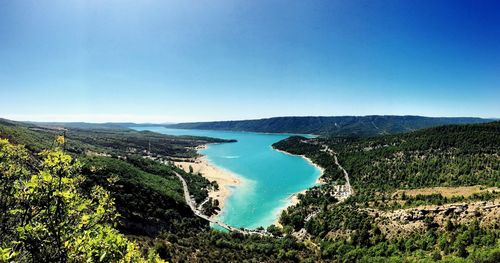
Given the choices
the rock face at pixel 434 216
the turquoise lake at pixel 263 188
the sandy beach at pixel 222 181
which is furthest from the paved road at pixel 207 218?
the rock face at pixel 434 216

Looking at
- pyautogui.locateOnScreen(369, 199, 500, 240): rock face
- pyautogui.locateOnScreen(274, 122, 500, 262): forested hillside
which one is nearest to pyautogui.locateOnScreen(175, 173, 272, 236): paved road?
pyautogui.locateOnScreen(274, 122, 500, 262): forested hillside

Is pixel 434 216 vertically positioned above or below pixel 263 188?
above

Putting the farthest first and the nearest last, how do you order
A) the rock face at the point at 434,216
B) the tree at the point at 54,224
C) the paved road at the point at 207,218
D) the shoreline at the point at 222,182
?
the shoreline at the point at 222,182, the paved road at the point at 207,218, the rock face at the point at 434,216, the tree at the point at 54,224

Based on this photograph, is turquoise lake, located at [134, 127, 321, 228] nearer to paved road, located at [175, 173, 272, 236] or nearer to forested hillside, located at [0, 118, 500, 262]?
paved road, located at [175, 173, 272, 236]

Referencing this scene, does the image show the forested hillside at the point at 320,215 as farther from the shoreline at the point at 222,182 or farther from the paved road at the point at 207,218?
the shoreline at the point at 222,182

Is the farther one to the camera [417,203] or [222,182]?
[222,182]

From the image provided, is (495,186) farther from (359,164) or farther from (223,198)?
(223,198)

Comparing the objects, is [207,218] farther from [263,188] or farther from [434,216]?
[434,216]

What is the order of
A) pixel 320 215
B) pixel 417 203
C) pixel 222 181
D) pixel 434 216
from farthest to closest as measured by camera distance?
pixel 222 181
pixel 320 215
pixel 417 203
pixel 434 216

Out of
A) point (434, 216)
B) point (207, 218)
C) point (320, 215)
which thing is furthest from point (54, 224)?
point (207, 218)
